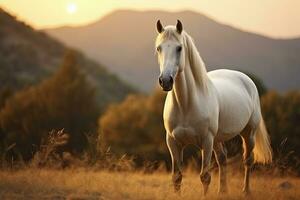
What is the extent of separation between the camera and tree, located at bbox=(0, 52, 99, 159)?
2405cm

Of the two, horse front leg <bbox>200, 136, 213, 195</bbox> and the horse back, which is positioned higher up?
the horse back

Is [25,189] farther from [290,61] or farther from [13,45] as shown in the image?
[13,45]

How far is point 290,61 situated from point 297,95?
15170 millimetres

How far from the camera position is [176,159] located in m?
6.61

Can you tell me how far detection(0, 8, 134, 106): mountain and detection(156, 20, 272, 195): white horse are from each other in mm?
35482

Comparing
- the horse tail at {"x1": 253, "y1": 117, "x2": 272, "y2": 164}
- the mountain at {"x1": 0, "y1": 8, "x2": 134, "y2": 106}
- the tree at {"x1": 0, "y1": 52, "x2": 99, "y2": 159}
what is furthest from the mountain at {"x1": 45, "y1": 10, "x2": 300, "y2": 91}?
the horse tail at {"x1": 253, "y1": 117, "x2": 272, "y2": 164}

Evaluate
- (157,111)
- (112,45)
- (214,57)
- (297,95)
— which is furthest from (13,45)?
(297,95)

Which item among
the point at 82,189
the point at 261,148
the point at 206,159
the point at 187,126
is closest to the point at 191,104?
the point at 187,126

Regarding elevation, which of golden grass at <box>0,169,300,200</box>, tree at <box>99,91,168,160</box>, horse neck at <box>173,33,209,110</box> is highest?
horse neck at <box>173,33,209,110</box>

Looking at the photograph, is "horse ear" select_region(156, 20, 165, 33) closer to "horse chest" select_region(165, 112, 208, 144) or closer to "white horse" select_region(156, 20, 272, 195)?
"white horse" select_region(156, 20, 272, 195)

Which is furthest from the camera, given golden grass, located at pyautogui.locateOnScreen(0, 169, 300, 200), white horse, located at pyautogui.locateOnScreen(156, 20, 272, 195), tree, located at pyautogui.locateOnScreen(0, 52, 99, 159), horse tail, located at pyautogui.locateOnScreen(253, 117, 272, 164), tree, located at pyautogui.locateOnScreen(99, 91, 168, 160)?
tree, located at pyautogui.locateOnScreen(99, 91, 168, 160)

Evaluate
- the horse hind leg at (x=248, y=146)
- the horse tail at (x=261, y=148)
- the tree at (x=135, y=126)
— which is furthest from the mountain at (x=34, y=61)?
the horse hind leg at (x=248, y=146)

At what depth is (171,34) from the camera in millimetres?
6117

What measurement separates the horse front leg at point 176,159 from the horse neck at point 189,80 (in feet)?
1.54
